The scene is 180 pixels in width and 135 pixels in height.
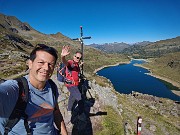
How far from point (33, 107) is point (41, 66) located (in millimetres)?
757

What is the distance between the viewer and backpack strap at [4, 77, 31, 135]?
2.90 m

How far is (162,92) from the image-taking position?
129 meters

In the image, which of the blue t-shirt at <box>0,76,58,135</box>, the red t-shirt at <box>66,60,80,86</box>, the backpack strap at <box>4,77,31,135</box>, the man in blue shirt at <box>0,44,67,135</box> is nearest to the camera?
the blue t-shirt at <box>0,76,58,135</box>

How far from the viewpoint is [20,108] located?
9.77ft

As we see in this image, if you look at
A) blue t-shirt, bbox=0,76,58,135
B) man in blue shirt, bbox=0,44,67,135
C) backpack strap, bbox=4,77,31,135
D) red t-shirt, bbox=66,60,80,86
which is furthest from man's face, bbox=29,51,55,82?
red t-shirt, bbox=66,60,80,86

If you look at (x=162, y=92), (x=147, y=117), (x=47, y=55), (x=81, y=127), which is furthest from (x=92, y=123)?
(x=162, y=92)

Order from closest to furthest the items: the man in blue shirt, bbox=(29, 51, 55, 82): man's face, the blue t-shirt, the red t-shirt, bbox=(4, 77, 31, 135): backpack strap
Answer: the blue t-shirt → bbox=(4, 77, 31, 135): backpack strap → the man in blue shirt → bbox=(29, 51, 55, 82): man's face → the red t-shirt

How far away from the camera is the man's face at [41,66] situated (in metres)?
3.45

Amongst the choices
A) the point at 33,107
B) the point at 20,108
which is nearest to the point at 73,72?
the point at 33,107

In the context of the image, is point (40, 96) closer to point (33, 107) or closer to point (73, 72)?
point (33, 107)

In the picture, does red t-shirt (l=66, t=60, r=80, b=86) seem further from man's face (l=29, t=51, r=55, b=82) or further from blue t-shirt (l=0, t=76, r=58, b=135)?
man's face (l=29, t=51, r=55, b=82)

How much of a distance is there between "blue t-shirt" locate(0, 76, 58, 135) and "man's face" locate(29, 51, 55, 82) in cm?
21

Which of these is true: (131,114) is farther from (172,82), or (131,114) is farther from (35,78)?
(172,82)

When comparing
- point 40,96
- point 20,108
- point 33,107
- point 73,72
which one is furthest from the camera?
point 73,72
